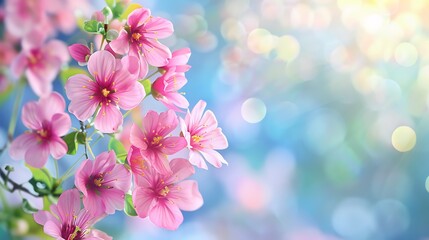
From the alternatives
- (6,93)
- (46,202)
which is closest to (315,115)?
(6,93)

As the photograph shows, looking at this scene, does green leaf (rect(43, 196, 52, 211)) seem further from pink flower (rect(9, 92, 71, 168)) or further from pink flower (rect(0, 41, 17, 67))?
pink flower (rect(0, 41, 17, 67))

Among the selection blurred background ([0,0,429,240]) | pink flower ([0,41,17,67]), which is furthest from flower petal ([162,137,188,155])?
blurred background ([0,0,429,240])

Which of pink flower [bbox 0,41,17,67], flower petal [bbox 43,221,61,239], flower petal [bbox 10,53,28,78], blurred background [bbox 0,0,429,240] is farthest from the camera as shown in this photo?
blurred background [bbox 0,0,429,240]

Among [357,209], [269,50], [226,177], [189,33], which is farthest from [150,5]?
[357,209]

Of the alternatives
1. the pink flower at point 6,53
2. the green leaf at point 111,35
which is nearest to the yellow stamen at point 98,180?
the green leaf at point 111,35

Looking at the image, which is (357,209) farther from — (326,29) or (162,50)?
(162,50)

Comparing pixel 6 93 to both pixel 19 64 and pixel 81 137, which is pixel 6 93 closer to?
pixel 19 64
